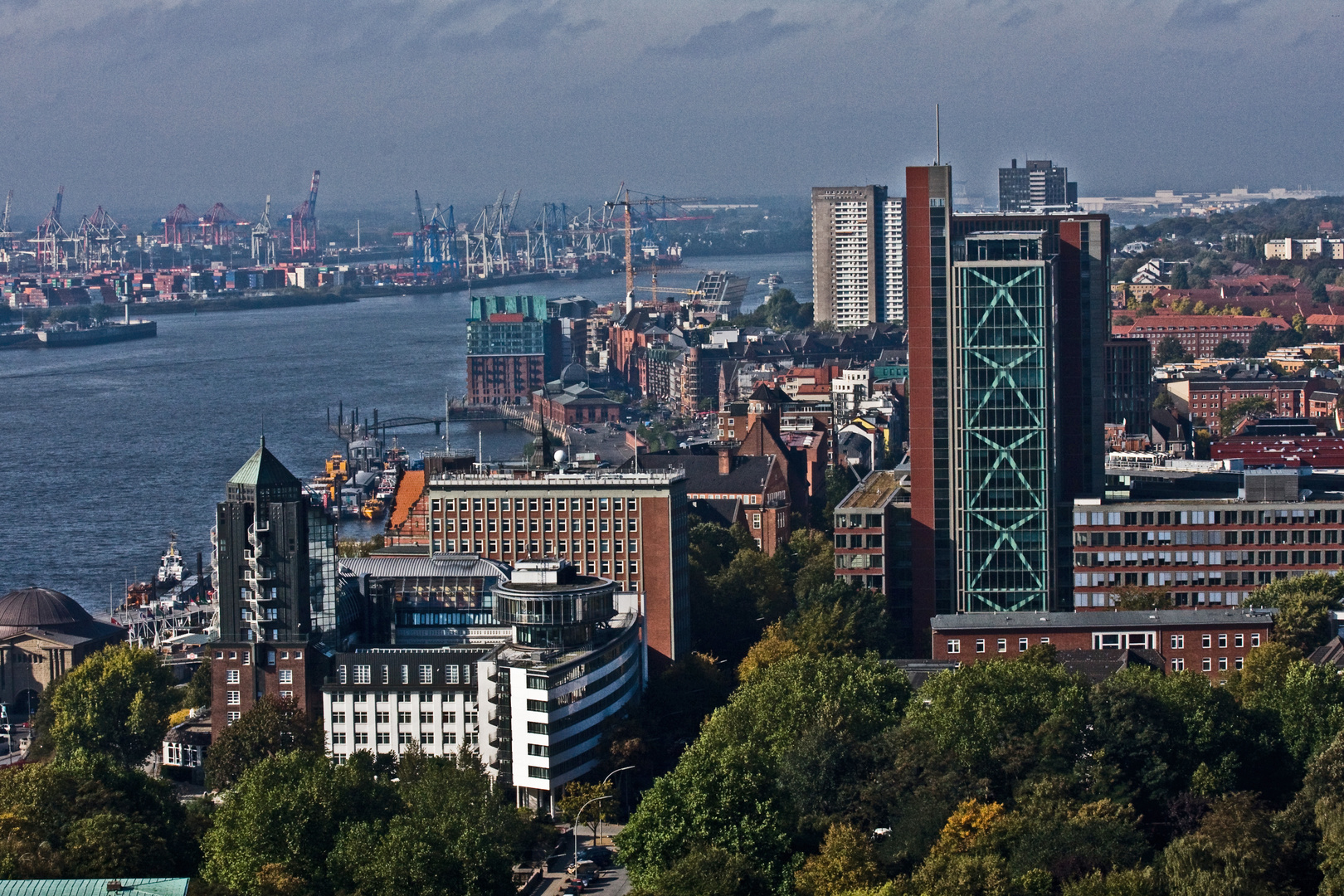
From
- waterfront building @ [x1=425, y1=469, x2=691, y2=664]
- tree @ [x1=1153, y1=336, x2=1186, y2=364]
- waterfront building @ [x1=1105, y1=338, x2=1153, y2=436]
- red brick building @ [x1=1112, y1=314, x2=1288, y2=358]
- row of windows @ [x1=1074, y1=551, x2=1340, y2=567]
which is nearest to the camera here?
waterfront building @ [x1=425, y1=469, x2=691, y2=664]

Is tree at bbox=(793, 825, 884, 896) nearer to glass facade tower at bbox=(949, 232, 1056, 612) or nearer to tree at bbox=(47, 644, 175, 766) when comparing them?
tree at bbox=(47, 644, 175, 766)

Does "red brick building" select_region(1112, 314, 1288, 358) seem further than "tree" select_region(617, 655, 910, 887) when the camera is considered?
Yes

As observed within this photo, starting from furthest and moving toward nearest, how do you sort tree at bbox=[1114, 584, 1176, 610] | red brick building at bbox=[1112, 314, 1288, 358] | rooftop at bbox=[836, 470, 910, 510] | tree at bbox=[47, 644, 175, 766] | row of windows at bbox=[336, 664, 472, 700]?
red brick building at bbox=[1112, 314, 1288, 358] < rooftop at bbox=[836, 470, 910, 510] < tree at bbox=[1114, 584, 1176, 610] < tree at bbox=[47, 644, 175, 766] < row of windows at bbox=[336, 664, 472, 700]

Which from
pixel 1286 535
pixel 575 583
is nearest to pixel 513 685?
pixel 575 583

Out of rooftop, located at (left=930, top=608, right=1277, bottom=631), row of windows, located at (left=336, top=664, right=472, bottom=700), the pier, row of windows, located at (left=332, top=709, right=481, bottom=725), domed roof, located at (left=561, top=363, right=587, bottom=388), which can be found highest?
domed roof, located at (left=561, top=363, right=587, bottom=388)

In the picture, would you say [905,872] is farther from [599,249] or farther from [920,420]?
[599,249]

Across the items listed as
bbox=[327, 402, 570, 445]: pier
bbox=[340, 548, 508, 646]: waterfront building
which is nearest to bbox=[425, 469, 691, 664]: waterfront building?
bbox=[340, 548, 508, 646]: waterfront building

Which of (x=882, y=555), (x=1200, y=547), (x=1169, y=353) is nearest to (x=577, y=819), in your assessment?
(x=882, y=555)
